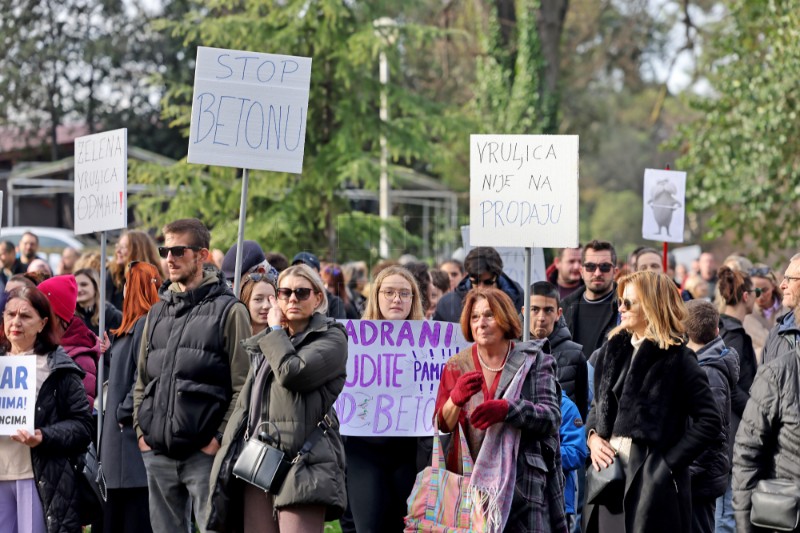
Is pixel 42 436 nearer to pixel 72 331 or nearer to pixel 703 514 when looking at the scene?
pixel 72 331

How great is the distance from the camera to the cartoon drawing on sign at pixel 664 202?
40.2 ft

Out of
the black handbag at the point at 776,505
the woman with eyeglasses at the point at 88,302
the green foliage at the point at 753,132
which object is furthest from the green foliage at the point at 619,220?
the black handbag at the point at 776,505

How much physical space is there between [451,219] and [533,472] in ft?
19.7

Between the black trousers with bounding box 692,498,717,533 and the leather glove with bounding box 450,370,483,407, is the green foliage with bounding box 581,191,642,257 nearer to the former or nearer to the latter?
the black trousers with bounding box 692,498,717,533

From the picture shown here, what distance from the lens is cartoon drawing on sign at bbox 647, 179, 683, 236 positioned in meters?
12.2

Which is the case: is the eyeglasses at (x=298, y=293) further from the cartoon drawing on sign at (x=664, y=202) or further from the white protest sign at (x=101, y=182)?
the cartoon drawing on sign at (x=664, y=202)

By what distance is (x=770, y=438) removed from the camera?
537cm

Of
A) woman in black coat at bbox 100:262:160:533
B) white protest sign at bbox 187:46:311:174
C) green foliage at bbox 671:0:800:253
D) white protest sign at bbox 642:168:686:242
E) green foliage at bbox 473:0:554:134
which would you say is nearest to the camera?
woman in black coat at bbox 100:262:160:533

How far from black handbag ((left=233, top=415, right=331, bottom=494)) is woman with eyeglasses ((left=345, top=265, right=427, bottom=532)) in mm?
1184

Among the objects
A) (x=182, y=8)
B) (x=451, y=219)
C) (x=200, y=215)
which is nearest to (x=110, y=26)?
(x=182, y=8)

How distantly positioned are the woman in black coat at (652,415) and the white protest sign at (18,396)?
2.91 meters

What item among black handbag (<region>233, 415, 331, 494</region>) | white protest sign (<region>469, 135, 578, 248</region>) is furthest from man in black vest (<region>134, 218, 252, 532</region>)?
white protest sign (<region>469, 135, 578, 248</region>)

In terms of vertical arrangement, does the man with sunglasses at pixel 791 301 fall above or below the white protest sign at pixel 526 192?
below

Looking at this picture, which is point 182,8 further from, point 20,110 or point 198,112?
point 198,112
